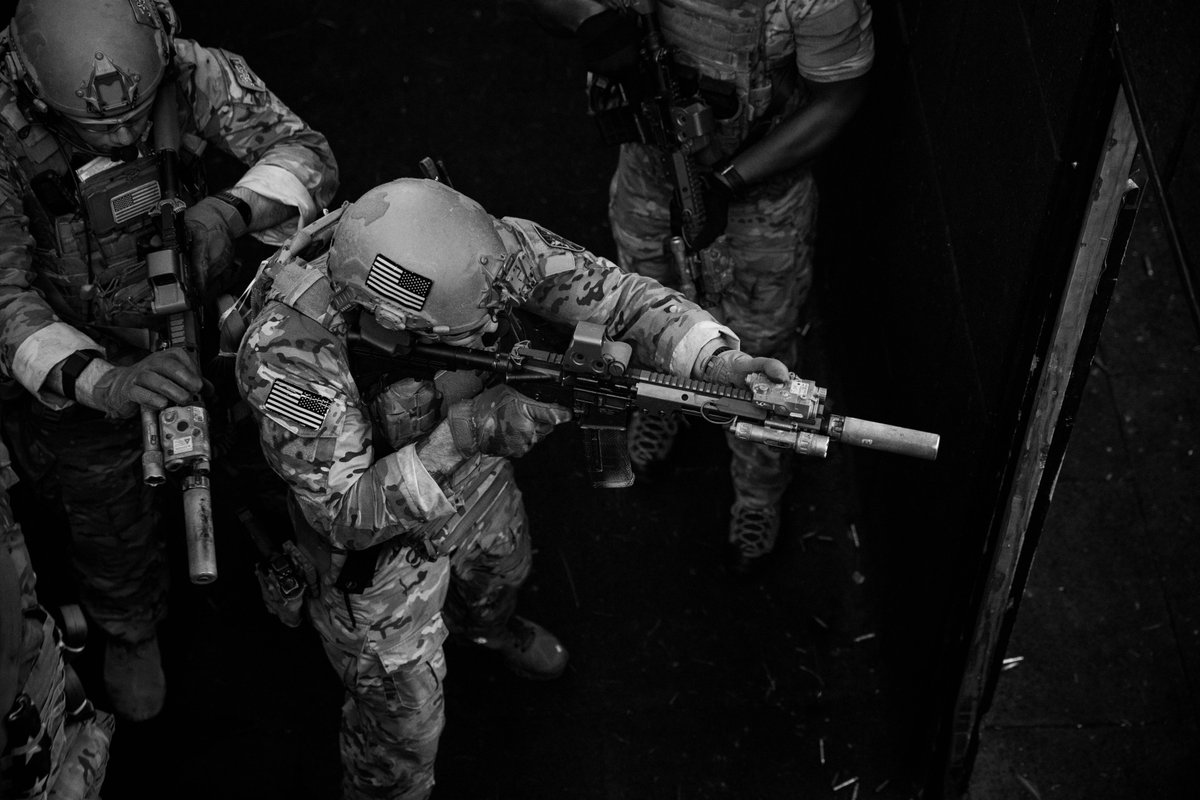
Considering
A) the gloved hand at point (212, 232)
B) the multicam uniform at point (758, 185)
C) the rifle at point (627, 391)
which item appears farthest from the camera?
the multicam uniform at point (758, 185)

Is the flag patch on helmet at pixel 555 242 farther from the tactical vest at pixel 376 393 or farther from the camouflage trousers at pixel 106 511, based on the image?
the camouflage trousers at pixel 106 511

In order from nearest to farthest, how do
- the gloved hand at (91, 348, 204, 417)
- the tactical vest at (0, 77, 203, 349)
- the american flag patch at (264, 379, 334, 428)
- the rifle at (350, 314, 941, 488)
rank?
the rifle at (350, 314, 941, 488) < the american flag patch at (264, 379, 334, 428) < the gloved hand at (91, 348, 204, 417) < the tactical vest at (0, 77, 203, 349)

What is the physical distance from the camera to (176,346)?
4.02 meters

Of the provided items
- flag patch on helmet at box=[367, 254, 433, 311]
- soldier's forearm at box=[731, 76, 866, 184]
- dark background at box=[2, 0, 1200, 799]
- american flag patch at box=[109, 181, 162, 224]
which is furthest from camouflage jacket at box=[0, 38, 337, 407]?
soldier's forearm at box=[731, 76, 866, 184]

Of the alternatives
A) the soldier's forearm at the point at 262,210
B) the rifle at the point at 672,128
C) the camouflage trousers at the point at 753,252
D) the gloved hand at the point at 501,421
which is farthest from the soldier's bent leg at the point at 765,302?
the soldier's forearm at the point at 262,210

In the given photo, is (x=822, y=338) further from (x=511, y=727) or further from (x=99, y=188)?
(x=99, y=188)

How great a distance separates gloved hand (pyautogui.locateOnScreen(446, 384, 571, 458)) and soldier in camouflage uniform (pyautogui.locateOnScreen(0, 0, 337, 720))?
84 cm

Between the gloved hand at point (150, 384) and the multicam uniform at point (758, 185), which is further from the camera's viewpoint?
the multicam uniform at point (758, 185)

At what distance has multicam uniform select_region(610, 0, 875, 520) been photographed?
4270 mm

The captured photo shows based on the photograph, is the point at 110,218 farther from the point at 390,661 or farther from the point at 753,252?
the point at 753,252

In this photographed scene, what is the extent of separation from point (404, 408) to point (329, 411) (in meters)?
0.30

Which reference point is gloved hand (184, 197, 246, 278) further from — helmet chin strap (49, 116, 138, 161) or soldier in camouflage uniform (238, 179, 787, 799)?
soldier in camouflage uniform (238, 179, 787, 799)

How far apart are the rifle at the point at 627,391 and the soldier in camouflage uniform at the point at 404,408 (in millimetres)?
47

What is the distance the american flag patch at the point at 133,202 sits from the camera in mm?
4094
